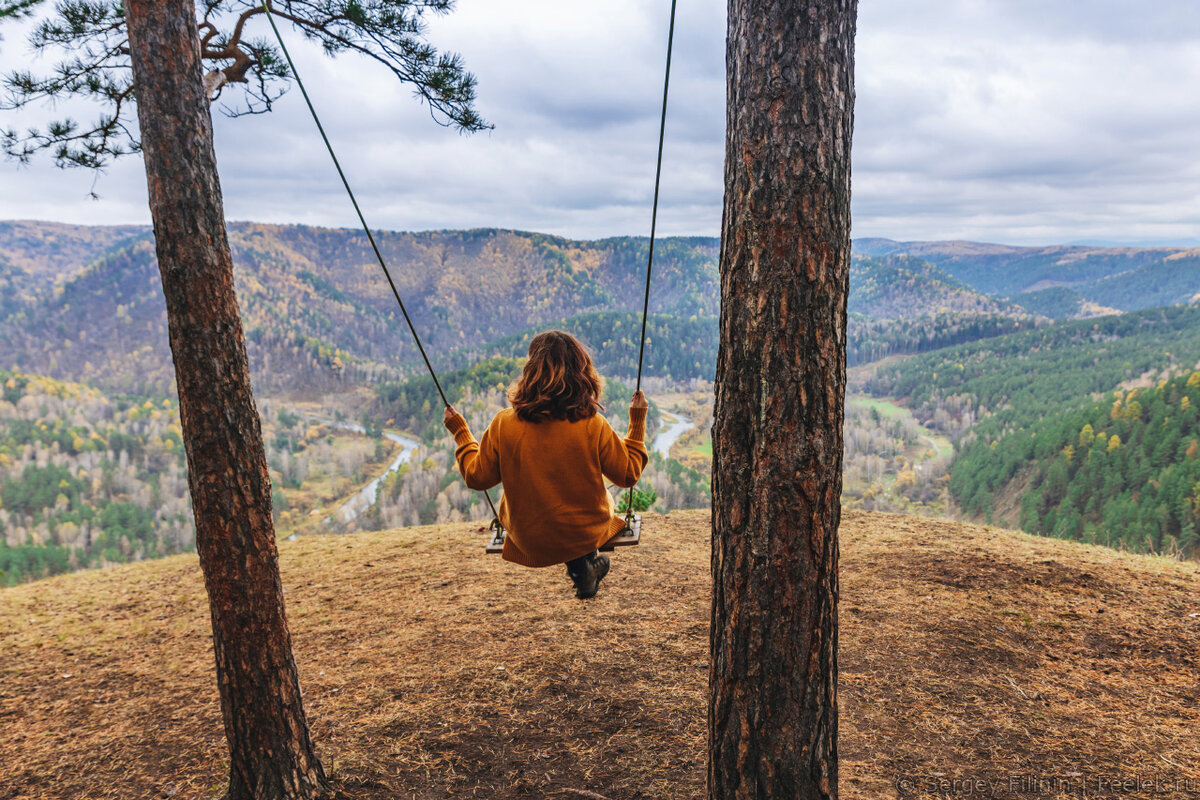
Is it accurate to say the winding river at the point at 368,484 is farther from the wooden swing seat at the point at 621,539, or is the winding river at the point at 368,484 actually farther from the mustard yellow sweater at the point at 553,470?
the mustard yellow sweater at the point at 553,470

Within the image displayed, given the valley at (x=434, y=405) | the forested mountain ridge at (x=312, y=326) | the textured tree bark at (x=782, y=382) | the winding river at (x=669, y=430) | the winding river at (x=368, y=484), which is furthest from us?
the forested mountain ridge at (x=312, y=326)

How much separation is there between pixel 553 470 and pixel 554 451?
10 cm

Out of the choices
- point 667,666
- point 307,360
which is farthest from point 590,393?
point 307,360

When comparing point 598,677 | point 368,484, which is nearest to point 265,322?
point 368,484

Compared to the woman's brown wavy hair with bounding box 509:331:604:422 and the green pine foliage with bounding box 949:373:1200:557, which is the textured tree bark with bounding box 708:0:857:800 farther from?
the green pine foliage with bounding box 949:373:1200:557

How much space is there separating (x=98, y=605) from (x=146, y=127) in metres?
5.23

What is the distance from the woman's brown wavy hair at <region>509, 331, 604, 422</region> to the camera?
3.02 metres

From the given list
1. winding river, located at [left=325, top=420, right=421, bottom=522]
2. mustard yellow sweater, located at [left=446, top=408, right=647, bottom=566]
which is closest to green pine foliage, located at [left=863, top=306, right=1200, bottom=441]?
winding river, located at [left=325, top=420, right=421, bottom=522]

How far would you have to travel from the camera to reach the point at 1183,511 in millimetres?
39406

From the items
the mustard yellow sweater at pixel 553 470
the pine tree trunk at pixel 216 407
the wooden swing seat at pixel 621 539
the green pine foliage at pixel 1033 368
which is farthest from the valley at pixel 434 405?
the pine tree trunk at pixel 216 407

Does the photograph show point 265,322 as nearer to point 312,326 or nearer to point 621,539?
point 312,326

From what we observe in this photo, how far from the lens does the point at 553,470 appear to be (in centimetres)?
313

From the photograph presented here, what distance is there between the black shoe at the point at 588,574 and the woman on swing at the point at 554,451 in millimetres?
350

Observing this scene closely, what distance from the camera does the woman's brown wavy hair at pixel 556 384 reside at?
3016mm
